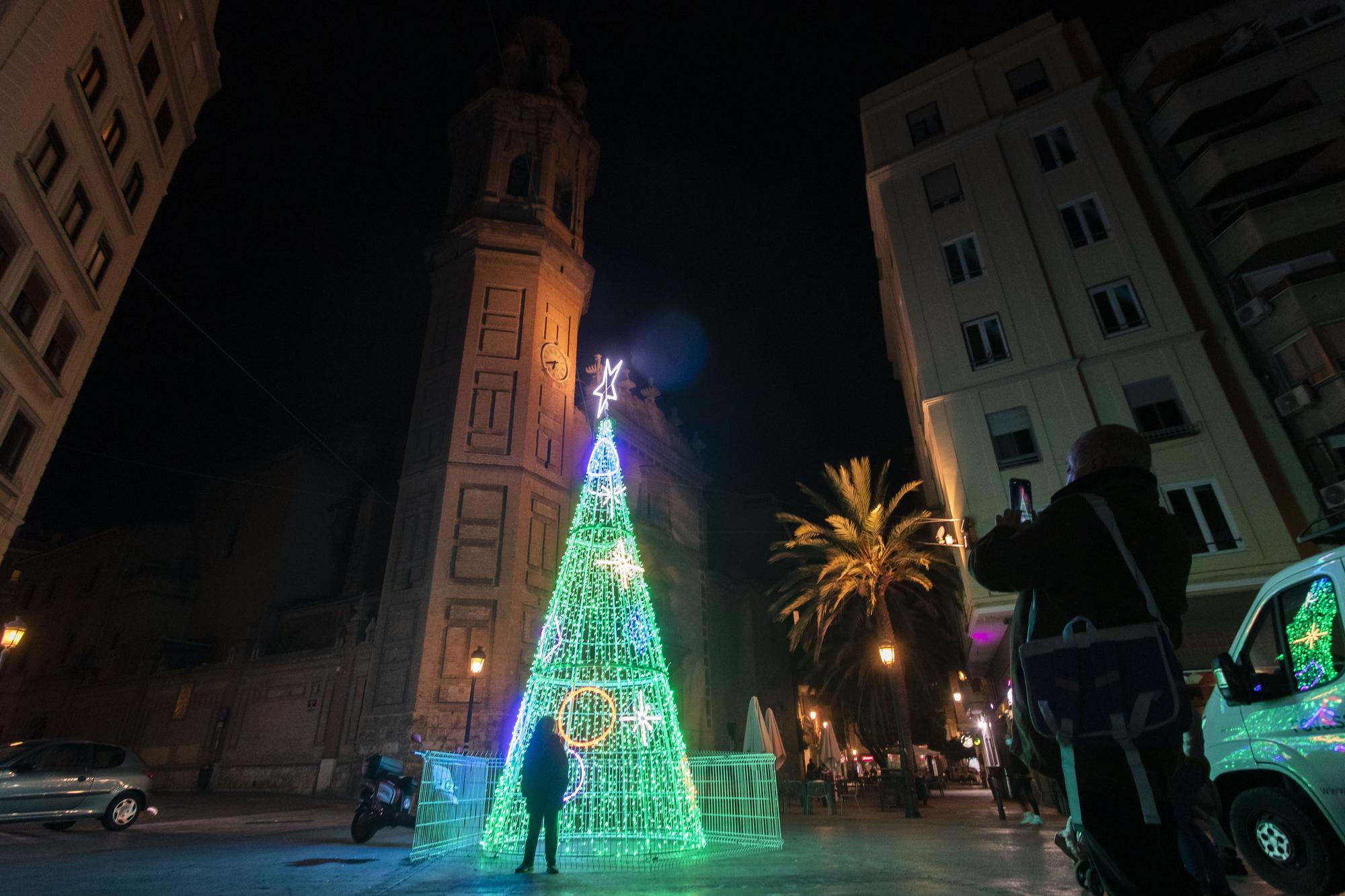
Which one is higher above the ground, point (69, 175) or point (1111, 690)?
point (69, 175)

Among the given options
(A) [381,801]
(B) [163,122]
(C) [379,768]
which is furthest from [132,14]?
(A) [381,801]

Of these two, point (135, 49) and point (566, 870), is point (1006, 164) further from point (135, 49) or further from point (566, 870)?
point (135, 49)

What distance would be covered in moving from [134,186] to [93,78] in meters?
3.50

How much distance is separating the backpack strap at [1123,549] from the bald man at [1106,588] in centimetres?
2

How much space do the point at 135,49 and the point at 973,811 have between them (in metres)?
28.5

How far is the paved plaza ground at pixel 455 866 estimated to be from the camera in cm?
555

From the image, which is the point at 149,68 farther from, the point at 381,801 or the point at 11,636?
the point at 381,801

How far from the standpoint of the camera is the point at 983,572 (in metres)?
2.45

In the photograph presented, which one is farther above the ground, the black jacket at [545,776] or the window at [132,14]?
the window at [132,14]

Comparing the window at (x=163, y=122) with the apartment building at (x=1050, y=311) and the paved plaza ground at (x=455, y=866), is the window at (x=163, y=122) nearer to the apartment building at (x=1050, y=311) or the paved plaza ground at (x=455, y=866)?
the paved plaza ground at (x=455, y=866)

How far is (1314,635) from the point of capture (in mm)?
4336

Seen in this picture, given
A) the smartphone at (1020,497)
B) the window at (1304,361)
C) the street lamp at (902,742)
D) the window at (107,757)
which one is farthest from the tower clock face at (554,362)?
the smartphone at (1020,497)

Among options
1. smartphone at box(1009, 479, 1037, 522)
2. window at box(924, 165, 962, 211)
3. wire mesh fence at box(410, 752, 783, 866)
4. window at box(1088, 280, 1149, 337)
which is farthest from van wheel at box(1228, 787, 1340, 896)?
window at box(924, 165, 962, 211)

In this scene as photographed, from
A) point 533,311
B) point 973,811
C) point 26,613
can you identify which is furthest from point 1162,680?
point 26,613
